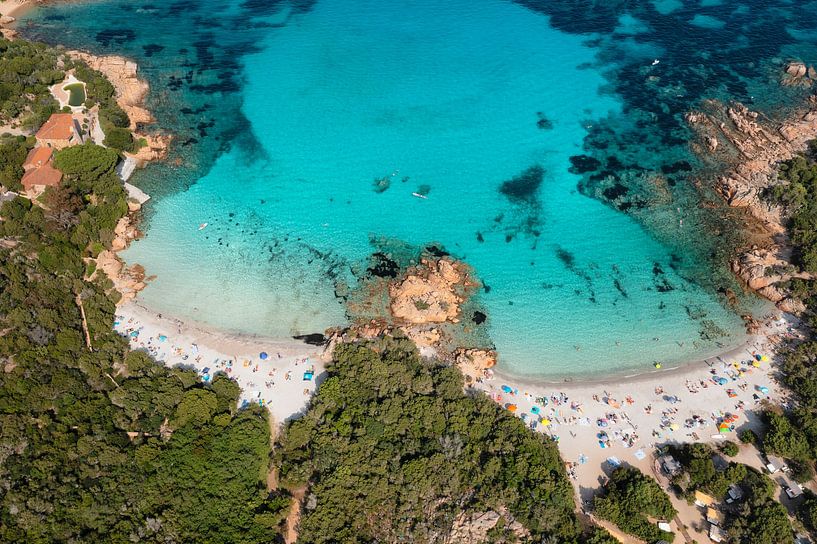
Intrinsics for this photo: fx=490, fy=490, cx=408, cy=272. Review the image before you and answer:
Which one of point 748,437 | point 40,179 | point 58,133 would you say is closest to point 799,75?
point 748,437

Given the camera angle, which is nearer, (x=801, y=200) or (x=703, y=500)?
(x=703, y=500)

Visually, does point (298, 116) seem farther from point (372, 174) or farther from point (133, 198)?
point (133, 198)

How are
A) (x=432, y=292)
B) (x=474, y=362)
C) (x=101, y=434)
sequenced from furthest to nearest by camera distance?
(x=432, y=292) → (x=474, y=362) → (x=101, y=434)

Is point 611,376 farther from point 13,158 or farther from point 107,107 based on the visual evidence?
point 107,107

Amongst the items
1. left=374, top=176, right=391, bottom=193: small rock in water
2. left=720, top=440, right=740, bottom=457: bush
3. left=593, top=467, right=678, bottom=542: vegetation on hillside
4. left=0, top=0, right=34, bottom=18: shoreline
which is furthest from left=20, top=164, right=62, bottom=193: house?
left=720, top=440, right=740, bottom=457: bush

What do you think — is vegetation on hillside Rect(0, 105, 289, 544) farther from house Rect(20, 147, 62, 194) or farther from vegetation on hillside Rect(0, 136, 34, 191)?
vegetation on hillside Rect(0, 136, 34, 191)
